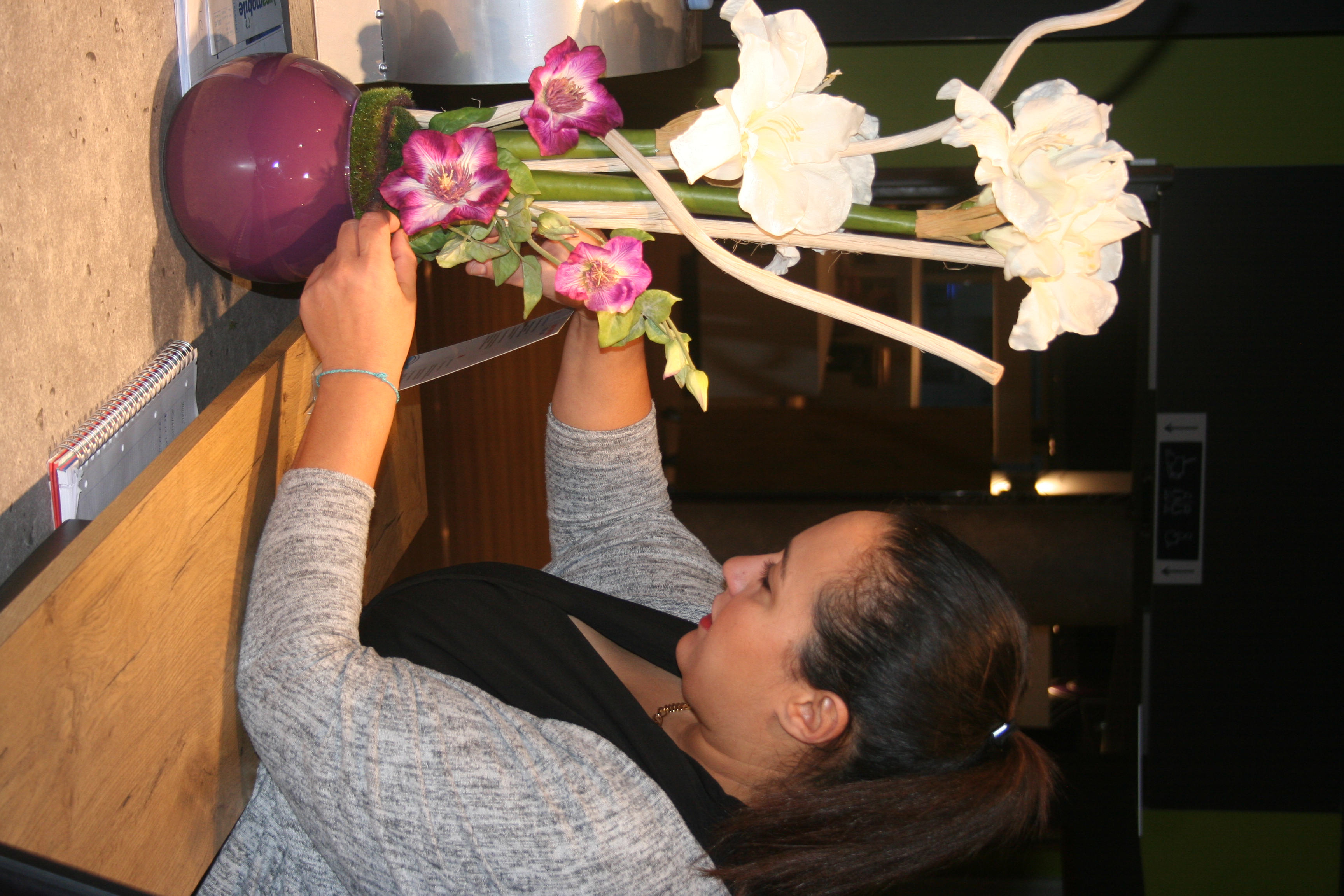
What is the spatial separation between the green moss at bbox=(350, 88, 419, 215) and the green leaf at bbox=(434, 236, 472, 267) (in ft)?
Answer: 0.29

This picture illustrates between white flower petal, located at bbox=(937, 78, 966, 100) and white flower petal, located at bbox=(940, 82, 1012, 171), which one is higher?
white flower petal, located at bbox=(937, 78, 966, 100)

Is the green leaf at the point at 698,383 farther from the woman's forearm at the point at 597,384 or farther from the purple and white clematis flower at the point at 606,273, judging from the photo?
the woman's forearm at the point at 597,384

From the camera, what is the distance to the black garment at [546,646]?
962 millimetres

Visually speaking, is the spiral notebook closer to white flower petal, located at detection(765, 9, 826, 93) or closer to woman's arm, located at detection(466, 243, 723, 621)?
woman's arm, located at detection(466, 243, 723, 621)

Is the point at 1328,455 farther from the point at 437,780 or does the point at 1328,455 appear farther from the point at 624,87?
the point at 437,780

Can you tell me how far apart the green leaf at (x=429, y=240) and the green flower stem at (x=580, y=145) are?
9cm

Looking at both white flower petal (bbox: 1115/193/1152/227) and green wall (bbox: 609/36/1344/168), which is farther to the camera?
green wall (bbox: 609/36/1344/168)

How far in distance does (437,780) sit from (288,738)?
120 millimetres

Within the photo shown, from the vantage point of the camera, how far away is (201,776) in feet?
2.62

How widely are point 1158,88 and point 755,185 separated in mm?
1951

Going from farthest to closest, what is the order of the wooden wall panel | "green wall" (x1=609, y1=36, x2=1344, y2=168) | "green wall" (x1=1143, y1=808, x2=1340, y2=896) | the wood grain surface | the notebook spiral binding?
"green wall" (x1=1143, y1=808, x2=1340, y2=896) → "green wall" (x1=609, y1=36, x2=1344, y2=168) → the wooden wall panel → the notebook spiral binding → the wood grain surface

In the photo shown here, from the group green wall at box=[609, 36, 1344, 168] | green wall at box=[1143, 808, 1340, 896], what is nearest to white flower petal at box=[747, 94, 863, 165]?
green wall at box=[609, 36, 1344, 168]

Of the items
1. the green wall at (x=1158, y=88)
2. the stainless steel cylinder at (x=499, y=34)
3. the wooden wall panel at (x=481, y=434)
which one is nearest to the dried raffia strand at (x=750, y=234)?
the stainless steel cylinder at (x=499, y=34)

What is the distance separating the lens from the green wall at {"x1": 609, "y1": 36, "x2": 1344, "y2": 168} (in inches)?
87.5
